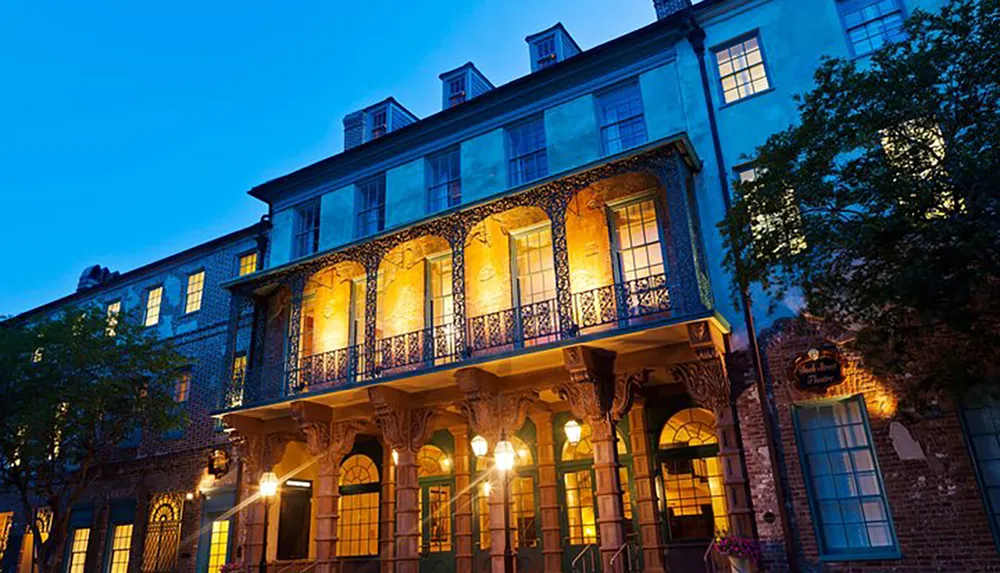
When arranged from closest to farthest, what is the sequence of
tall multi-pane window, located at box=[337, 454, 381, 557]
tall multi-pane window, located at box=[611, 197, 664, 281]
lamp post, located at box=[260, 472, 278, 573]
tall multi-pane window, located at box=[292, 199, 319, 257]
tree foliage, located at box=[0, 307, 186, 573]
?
tall multi-pane window, located at box=[611, 197, 664, 281], lamp post, located at box=[260, 472, 278, 573], tall multi-pane window, located at box=[337, 454, 381, 557], tree foliage, located at box=[0, 307, 186, 573], tall multi-pane window, located at box=[292, 199, 319, 257]

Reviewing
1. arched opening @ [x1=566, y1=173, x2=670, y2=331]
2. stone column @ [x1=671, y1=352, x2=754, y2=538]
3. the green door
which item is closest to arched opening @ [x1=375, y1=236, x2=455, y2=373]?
arched opening @ [x1=566, y1=173, x2=670, y2=331]

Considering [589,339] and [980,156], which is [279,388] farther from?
[980,156]

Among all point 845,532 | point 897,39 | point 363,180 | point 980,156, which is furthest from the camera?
point 363,180

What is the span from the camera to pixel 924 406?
8.80m

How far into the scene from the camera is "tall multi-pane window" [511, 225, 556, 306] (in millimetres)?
14234

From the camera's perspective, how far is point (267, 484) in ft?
49.1

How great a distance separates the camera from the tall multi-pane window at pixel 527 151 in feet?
50.1

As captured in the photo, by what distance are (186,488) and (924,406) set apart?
Answer: 17.8 meters

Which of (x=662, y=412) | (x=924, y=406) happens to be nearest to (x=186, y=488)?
(x=662, y=412)

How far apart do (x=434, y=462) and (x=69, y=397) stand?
32.8ft

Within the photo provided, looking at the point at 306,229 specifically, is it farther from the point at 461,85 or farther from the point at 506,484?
the point at 506,484

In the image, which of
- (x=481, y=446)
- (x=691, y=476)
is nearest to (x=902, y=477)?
(x=691, y=476)

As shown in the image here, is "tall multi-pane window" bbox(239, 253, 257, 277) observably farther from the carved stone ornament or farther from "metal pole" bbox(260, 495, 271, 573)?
the carved stone ornament

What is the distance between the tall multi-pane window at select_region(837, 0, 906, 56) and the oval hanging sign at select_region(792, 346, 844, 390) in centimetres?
573
